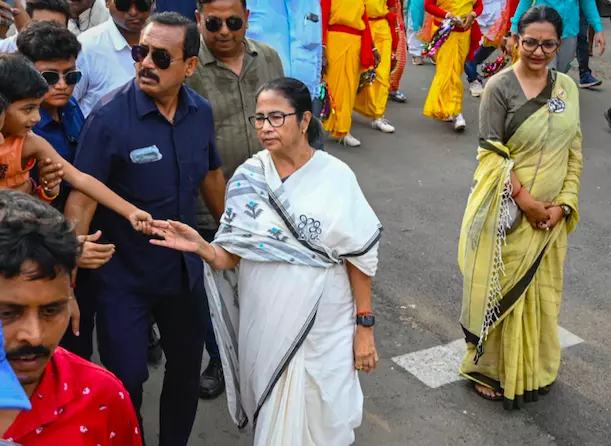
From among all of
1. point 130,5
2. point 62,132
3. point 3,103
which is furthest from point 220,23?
point 3,103

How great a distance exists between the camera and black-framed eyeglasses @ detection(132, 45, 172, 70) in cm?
303

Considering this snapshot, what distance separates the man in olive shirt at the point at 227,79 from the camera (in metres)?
3.70

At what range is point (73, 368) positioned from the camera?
72.2 inches

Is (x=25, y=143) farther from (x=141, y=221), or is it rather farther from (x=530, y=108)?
(x=530, y=108)

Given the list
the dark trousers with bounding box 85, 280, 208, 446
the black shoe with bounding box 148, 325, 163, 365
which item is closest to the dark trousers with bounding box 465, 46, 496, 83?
the black shoe with bounding box 148, 325, 163, 365

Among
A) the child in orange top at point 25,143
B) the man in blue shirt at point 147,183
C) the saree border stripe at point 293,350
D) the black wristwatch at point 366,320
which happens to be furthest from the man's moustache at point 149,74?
the black wristwatch at point 366,320

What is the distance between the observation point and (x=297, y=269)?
9.53 ft

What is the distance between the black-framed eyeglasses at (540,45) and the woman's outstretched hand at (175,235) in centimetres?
185

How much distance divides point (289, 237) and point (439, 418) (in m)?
1.54

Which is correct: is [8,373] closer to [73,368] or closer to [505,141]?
[73,368]

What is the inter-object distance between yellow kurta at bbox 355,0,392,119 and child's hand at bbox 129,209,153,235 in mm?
5461

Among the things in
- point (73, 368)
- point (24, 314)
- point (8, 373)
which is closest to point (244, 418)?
point (73, 368)

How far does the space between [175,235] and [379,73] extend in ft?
18.5

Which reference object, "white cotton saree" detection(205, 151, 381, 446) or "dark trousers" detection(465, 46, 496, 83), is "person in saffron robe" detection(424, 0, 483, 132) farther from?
"white cotton saree" detection(205, 151, 381, 446)
